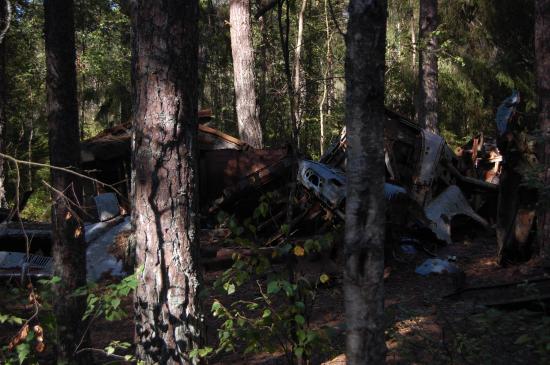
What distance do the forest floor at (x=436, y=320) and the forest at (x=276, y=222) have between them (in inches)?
1.3

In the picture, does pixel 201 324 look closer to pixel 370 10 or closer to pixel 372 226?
pixel 372 226

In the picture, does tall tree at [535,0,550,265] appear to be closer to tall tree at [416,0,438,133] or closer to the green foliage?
the green foliage

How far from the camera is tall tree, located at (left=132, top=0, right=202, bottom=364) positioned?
13.1 ft

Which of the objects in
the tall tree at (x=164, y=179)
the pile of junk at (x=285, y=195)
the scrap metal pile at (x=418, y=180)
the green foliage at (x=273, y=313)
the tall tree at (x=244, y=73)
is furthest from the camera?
A: the tall tree at (x=244, y=73)

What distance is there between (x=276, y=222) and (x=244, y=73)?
750 centimetres

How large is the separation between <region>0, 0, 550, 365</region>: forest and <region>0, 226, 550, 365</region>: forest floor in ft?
0.11

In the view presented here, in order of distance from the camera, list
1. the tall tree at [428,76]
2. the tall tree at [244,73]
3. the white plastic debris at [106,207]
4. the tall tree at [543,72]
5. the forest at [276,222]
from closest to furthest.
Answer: the forest at [276,222] < the tall tree at [543,72] < the white plastic debris at [106,207] < the tall tree at [244,73] < the tall tree at [428,76]

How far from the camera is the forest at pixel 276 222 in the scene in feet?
11.0

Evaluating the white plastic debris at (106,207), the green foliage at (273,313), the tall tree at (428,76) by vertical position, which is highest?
the tall tree at (428,76)

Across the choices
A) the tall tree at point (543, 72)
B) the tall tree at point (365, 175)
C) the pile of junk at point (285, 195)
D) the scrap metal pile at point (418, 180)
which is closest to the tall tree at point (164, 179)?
the tall tree at point (365, 175)

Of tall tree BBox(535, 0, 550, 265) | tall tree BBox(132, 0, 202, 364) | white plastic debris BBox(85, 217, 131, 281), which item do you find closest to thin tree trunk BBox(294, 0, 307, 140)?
tall tree BBox(132, 0, 202, 364)

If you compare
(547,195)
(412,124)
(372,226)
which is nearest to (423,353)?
(547,195)

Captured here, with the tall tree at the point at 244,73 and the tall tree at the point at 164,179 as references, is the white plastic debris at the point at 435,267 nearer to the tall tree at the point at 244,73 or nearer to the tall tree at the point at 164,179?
the tall tree at the point at 164,179

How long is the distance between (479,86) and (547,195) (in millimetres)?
17778
